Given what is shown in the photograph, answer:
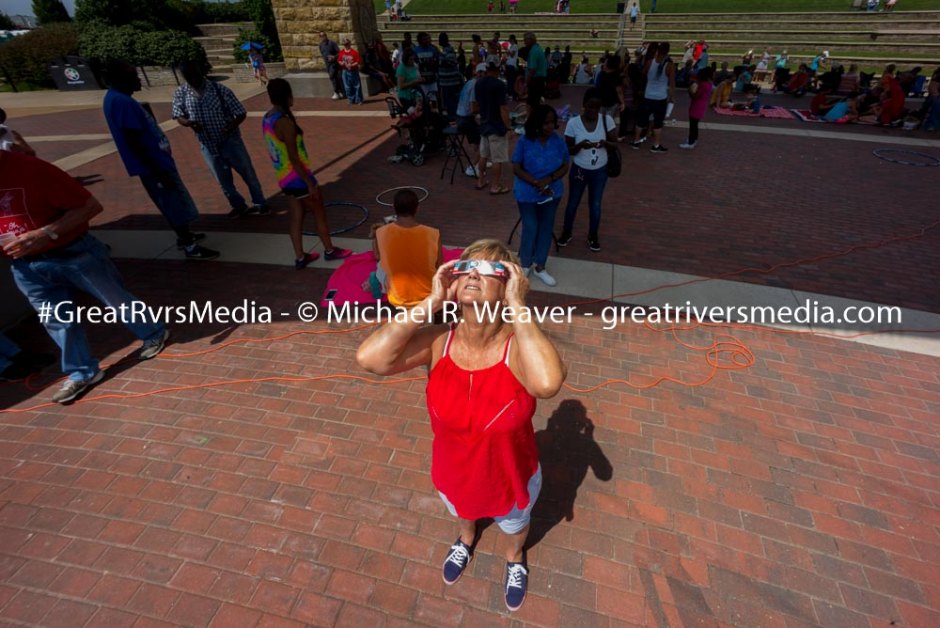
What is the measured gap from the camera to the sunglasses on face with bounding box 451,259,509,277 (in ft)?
6.11

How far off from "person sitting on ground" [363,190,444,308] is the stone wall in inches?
548

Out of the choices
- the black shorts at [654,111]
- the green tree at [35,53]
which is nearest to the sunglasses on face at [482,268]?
the black shorts at [654,111]

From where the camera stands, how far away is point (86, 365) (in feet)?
12.9

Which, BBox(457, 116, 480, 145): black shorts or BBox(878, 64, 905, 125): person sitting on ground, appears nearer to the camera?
BBox(457, 116, 480, 145): black shorts

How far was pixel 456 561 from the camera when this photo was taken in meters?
2.61

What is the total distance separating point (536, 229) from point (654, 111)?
6.53 m

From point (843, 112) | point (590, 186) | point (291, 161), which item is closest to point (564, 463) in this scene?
point (590, 186)

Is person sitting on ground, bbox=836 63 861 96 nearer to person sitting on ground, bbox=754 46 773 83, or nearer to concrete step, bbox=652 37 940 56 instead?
person sitting on ground, bbox=754 46 773 83

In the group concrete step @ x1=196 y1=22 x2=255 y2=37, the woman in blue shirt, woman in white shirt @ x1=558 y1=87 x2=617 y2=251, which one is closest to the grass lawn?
concrete step @ x1=196 y1=22 x2=255 y2=37

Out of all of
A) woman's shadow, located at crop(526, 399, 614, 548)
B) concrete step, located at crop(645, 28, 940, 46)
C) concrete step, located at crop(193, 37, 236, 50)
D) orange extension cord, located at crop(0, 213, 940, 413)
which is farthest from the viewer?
concrete step, located at crop(193, 37, 236, 50)

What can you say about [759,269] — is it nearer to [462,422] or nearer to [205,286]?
[462,422]

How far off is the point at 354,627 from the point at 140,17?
3061cm

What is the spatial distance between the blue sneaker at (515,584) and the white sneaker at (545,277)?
3.34 m

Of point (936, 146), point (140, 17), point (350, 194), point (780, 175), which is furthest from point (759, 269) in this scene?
point (140, 17)
